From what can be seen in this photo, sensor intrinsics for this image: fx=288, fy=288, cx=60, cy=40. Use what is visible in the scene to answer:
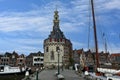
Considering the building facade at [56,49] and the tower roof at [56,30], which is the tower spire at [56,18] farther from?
the building facade at [56,49]

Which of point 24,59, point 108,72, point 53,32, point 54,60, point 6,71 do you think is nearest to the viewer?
point 108,72

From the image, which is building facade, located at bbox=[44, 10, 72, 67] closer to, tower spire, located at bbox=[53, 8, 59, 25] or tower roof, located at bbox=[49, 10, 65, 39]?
tower roof, located at bbox=[49, 10, 65, 39]

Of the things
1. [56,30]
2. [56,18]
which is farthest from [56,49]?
[56,18]

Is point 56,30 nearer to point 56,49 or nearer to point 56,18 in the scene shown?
point 56,18

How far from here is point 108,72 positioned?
35.1 metres

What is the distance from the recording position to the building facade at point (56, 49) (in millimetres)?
125062

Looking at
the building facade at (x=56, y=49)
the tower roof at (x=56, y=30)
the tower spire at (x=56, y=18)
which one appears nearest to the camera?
the building facade at (x=56, y=49)

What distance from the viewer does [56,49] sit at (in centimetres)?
12581

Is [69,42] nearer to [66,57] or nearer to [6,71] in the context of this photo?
[66,57]

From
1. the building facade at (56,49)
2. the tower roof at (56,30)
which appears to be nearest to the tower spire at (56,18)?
the tower roof at (56,30)

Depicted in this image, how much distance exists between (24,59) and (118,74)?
13128 cm

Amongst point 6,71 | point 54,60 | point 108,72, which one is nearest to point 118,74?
point 108,72

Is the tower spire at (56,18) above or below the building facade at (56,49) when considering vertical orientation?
above

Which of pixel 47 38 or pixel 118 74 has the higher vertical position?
pixel 47 38
